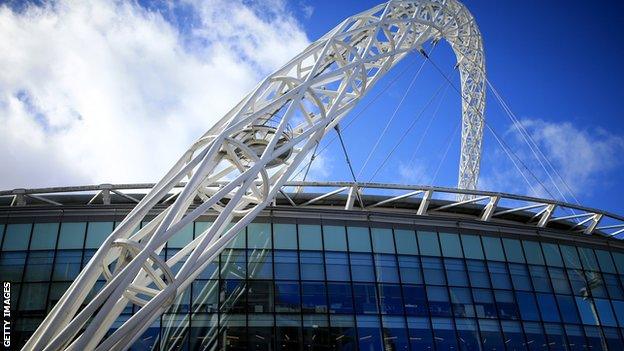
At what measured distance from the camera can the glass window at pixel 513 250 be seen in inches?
1121

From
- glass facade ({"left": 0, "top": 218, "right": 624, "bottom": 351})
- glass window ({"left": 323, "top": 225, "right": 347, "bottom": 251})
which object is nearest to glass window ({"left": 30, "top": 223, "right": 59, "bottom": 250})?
glass facade ({"left": 0, "top": 218, "right": 624, "bottom": 351})

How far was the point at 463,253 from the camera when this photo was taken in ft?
91.2

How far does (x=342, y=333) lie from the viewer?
2395cm

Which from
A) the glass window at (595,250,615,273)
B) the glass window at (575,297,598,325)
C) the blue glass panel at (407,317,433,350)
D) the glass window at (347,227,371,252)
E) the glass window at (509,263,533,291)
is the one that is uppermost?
the glass window at (347,227,371,252)

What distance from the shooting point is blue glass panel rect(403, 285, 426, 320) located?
82.9 feet

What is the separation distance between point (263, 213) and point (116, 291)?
1338 cm

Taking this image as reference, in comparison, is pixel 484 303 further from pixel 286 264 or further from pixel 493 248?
pixel 286 264

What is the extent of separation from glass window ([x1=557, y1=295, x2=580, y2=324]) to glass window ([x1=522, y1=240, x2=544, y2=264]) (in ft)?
7.23

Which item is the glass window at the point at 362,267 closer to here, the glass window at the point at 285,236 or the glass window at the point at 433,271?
the glass window at the point at 433,271

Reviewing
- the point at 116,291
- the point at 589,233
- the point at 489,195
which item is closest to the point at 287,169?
the point at 116,291

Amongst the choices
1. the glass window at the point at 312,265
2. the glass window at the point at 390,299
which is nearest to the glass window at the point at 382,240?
the glass window at the point at 390,299

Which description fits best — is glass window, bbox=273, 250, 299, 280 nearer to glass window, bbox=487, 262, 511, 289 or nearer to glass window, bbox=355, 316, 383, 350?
glass window, bbox=355, 316, 383, 350

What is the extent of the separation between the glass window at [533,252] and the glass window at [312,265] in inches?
469

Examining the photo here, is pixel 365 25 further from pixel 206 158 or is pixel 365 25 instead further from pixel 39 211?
pixel 39 211
